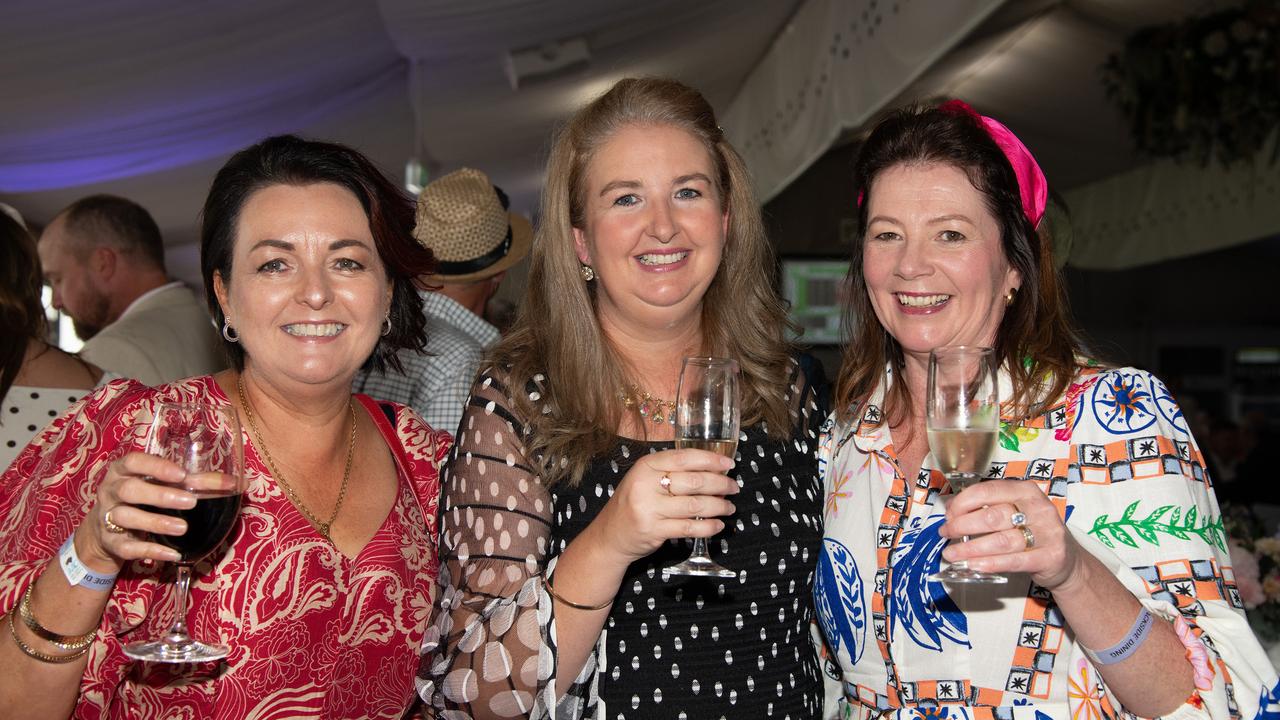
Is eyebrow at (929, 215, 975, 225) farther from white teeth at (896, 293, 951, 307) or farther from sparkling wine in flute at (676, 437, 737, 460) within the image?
sparkling wine in flute at (676, 437, 737, 460)

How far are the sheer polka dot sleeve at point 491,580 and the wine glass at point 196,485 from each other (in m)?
0.37

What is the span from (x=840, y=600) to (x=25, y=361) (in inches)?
94.3

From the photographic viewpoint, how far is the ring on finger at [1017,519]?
1.43 m

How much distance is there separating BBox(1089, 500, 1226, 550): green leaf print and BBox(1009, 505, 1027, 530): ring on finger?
400 mm

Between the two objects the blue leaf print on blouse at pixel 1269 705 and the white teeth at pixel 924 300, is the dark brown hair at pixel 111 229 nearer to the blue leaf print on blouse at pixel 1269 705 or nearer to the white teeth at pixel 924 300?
the white teeth at pixel 924 300

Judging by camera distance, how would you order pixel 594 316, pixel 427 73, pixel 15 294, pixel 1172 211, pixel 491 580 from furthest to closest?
pixel 1172 211 < pixel 427 73 < pixel 15 294 < pixel 594 316 < pixel 491 580

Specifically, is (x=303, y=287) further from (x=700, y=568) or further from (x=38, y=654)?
(x=700, y=568)

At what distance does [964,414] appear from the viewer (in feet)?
4.98

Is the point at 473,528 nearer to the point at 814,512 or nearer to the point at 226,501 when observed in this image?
the point at 226,501

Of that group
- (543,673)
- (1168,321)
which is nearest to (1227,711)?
(543,673)

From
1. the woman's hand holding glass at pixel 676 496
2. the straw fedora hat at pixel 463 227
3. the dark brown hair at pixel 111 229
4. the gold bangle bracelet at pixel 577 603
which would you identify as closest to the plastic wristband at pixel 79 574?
the gold bangle bracelet at pixel 577 603

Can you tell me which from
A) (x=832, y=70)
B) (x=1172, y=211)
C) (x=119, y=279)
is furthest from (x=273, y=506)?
(x=1172, y=211)

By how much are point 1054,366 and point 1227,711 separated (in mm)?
648

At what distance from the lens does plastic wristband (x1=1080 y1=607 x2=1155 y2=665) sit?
1.57 meters
